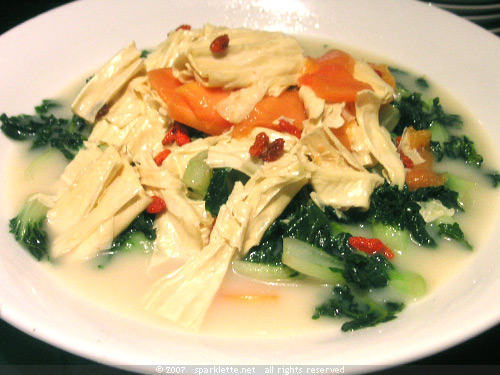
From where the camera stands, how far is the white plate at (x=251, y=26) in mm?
1839

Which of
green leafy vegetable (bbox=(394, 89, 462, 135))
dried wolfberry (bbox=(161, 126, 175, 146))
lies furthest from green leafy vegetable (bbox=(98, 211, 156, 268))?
green leafy vegetable (bbox=(394, 89, 462, 135))

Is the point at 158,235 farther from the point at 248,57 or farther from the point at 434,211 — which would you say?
the point at 434,211

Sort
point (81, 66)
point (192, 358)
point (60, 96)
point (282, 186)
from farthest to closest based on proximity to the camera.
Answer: point (81, 66) → point (60, 96) → point (282, 186) → point (192, 358)

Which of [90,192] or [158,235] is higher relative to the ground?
[90,192]

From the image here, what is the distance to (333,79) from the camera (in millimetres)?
2869

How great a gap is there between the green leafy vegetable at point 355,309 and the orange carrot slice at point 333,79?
43.9 inches

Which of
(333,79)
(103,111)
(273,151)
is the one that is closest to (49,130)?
(103,111)

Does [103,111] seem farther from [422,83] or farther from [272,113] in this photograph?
[422,83]

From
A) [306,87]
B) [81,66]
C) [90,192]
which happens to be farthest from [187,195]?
[81,66]

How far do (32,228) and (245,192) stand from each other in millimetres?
1155

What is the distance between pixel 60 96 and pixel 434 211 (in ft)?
9.36

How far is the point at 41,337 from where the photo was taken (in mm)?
1859

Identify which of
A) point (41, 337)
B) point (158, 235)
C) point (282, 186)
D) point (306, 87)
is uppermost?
point (306, 87)

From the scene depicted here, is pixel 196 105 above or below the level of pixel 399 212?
above
